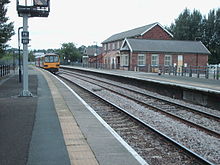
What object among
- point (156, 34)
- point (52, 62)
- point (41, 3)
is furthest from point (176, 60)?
point (41, 3)

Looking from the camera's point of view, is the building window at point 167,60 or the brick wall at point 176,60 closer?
the brick wall at point 176,60

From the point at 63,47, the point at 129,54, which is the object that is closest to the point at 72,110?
the point at 129,54

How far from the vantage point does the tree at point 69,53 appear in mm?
90000

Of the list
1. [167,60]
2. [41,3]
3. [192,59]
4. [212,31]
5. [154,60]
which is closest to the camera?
[41,3]

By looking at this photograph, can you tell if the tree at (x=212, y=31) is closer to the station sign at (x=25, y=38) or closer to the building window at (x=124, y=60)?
the building window at (x=124, y=60)

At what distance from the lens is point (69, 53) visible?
91.3 m

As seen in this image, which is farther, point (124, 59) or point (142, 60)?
point (124, 59)

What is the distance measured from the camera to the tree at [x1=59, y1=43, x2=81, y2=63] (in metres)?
90.0

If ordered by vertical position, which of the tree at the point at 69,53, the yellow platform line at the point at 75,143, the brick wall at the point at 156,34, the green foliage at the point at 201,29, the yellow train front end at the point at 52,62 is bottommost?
the yellow platform line at the point at 75,143

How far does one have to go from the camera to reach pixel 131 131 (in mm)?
7852

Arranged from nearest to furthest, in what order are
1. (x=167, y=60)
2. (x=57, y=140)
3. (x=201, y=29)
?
1. (x=57, y=140)
2. (x=167, y=60)
3. (x=201, y=29)

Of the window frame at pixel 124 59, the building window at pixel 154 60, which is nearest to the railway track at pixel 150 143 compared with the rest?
the building window at pixel 154 60

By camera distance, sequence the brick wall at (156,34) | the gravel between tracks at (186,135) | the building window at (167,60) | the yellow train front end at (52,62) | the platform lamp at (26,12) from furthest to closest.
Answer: the brick wall at (156,34), the building window at (167,60), the yellow train front end at (52,62), the platform lamp at (26,12), the gravel between tracks at (186,135)

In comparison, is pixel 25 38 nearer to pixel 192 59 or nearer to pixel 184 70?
pixel 184 70
